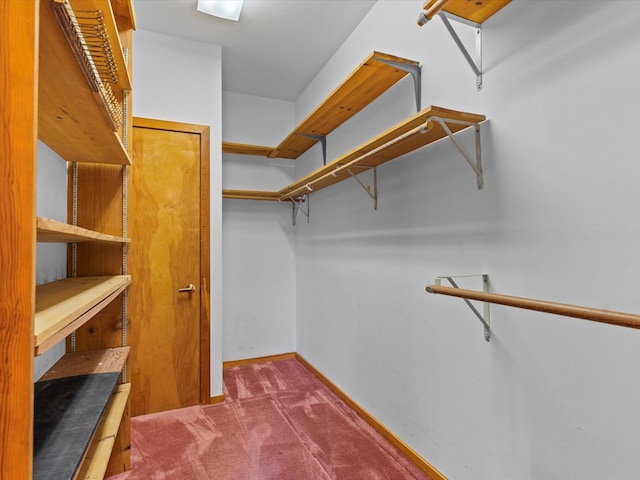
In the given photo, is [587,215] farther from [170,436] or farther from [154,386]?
[154,386]

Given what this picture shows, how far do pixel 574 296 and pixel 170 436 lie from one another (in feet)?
7.93

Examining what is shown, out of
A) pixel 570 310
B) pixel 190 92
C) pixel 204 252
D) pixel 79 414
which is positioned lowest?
pixel 79 414

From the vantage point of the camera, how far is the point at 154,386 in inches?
101

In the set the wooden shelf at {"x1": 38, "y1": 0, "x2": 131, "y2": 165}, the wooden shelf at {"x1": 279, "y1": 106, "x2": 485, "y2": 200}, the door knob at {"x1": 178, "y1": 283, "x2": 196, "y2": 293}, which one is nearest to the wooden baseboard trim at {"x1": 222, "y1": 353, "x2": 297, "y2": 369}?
the door knob at {"x1": 178, "y1": 283, "x2": 196, "y2": 293}

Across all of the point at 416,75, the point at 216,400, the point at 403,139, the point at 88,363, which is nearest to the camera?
the point at 403,139

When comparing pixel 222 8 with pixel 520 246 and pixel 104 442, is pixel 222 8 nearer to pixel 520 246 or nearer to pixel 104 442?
pixel 520 246

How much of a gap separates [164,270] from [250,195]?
1.14 m

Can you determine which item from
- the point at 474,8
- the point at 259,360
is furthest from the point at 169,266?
the point at 474,8

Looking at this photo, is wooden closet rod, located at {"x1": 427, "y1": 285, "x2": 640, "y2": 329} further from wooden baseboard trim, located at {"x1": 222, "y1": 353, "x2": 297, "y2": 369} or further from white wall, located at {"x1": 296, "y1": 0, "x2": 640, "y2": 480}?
wooden baseboard trim, located at {"x1": 222, "y1": 353, "x2": 297, "y2": 369}

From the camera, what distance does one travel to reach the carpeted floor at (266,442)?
73.2 inches

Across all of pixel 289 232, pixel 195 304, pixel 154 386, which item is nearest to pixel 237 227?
pixel 289 232

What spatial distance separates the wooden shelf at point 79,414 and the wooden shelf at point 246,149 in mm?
2034

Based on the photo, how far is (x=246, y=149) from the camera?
11.1 ft

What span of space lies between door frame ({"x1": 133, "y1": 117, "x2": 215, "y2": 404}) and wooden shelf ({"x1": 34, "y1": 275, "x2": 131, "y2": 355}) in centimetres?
94
